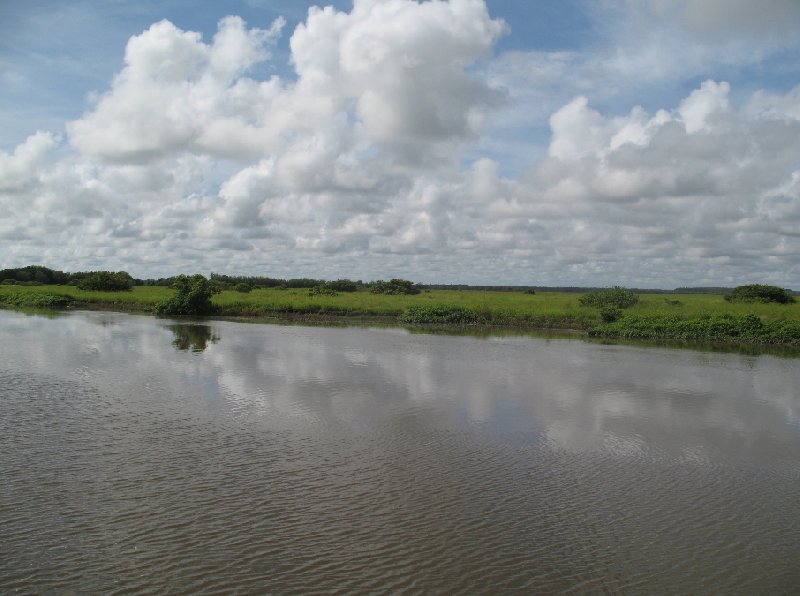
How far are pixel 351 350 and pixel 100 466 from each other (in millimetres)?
16469

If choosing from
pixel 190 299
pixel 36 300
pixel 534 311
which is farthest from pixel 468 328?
pixel 36 300

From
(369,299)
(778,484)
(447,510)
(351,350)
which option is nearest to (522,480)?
(447,510)

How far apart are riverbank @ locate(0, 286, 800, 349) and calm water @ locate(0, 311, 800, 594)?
1819cm

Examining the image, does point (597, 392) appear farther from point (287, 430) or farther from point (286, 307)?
point (286, 307)

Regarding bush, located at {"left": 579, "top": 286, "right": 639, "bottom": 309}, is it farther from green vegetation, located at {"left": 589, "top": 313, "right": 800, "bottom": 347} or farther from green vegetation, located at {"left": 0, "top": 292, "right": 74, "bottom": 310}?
green vegetation, located at {"left": 0, "top": 292, "right": 74, "bottom": 310}

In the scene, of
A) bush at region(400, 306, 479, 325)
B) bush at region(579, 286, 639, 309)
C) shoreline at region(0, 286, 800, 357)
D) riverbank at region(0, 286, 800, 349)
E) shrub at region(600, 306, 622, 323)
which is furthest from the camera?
bush at region(400, 306, 479, 325)

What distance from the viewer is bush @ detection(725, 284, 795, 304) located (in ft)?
156

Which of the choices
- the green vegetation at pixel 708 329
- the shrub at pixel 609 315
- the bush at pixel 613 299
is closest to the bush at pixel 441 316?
the shrub at pixel 609 315

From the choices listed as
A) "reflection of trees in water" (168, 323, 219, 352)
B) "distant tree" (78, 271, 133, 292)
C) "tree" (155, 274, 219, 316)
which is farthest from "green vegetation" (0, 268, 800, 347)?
"reflection of trees in water" (168, 323, 219, 352)

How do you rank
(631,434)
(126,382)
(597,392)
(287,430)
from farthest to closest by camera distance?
(597,392) → (126,382) → (631,434) → (287,430)

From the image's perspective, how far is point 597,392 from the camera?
680 inches

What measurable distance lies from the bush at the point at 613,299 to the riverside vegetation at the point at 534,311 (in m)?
0.07

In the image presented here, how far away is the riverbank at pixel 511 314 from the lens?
34969 mm

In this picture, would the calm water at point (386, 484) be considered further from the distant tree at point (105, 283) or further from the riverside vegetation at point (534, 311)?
the distant tree at point (105, 283)
